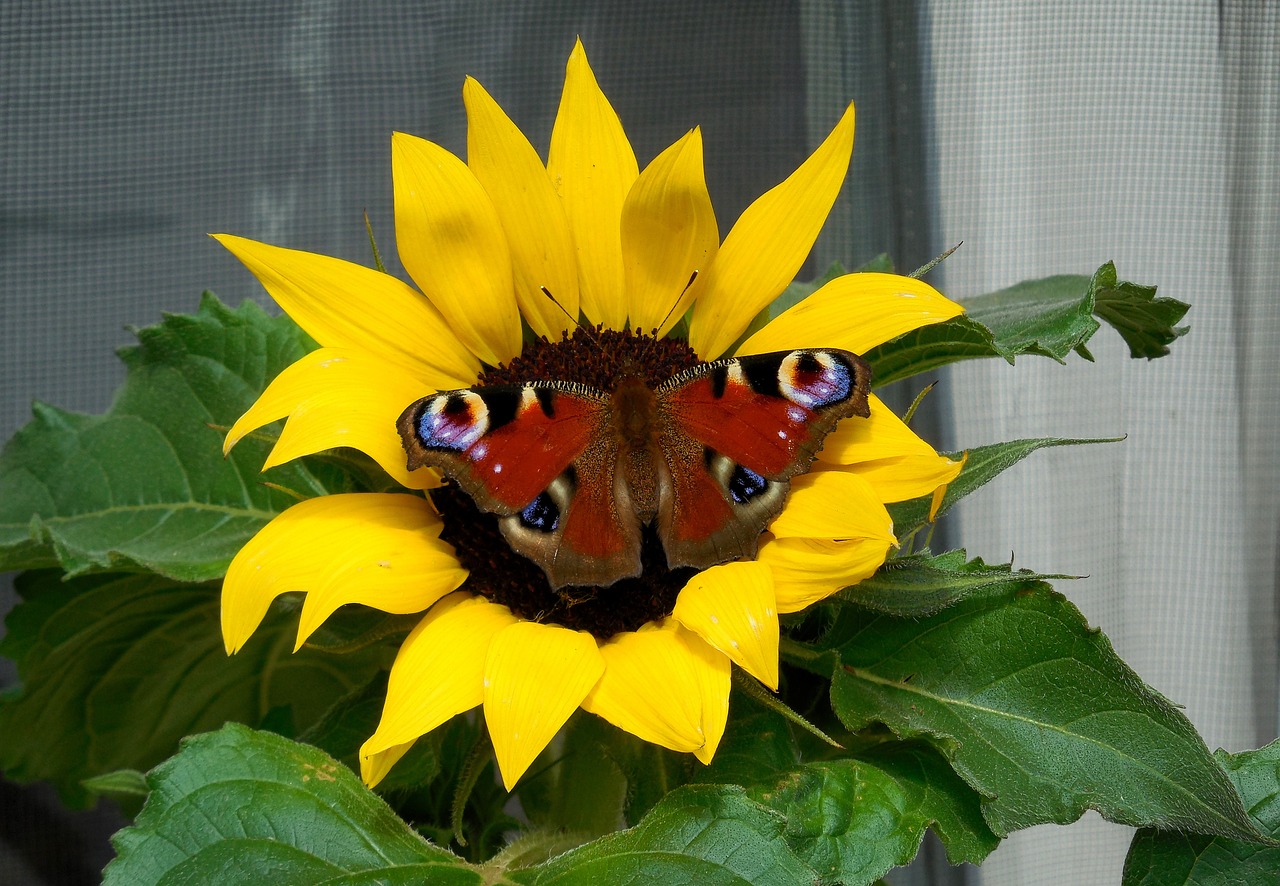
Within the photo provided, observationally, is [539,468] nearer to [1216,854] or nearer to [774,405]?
[774,405]

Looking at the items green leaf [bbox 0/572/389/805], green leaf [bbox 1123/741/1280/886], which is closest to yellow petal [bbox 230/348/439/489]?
green leaf [bbox 0/572/389/805]

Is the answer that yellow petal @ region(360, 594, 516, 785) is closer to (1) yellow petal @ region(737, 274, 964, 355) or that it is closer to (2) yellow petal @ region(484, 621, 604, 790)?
(2) yellow petal @ region(484, 621, 604, 790)

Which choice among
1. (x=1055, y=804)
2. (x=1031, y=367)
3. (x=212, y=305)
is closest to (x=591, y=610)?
(x=1055, y=804)

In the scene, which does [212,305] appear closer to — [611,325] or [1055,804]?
[611,325]

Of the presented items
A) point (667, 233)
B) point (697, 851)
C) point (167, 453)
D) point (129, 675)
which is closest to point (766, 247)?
point (667, 233)

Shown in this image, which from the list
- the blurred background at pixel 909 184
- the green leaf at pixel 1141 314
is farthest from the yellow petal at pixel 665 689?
the blurred background at pixel 909 184
